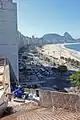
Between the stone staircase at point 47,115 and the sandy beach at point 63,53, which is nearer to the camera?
the stone staircase at point 47,115

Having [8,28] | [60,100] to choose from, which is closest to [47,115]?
[60,100]

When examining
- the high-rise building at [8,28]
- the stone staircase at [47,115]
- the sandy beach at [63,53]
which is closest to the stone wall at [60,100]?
the stone staircase at [47,115]

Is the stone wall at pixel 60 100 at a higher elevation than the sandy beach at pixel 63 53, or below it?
higher

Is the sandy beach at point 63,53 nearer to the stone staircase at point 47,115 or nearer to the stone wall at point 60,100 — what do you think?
the stone wall at point 60,100

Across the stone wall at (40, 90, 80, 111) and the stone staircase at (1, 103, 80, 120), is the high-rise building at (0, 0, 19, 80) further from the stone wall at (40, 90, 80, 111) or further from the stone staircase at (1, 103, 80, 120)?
the stone staircase at (1, 103, 80, 120)

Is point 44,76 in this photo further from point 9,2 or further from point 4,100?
point 4,100
